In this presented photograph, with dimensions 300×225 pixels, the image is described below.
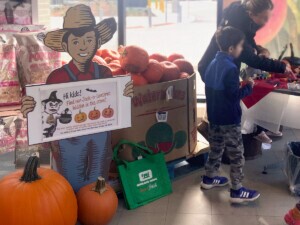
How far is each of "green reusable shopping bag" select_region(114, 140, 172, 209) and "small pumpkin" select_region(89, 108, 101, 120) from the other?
335mm

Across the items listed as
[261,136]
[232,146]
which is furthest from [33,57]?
[261,136]

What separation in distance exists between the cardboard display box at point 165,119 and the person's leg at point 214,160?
26 centimetres

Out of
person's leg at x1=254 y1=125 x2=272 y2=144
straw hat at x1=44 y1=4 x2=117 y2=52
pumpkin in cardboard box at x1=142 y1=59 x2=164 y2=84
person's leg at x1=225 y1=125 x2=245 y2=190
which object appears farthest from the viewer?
person's leg at x1=254 y1=125 x2=272 y2=144

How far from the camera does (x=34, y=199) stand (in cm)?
208

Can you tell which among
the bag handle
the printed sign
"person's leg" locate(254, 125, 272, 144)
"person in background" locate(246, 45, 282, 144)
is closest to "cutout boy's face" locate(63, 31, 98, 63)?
the printed sign

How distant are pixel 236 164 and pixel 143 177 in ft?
1.95

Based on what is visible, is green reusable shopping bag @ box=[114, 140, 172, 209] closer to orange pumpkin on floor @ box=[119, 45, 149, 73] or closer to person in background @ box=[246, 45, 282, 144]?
orange pumpkin on floor @ box=[119, 45, 149, 73]

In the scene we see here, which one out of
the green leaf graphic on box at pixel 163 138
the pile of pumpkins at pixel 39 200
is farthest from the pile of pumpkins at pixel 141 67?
the pile of pumpkins at pixel 39 200

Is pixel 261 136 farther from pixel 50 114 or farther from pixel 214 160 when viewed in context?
pixel 50 114

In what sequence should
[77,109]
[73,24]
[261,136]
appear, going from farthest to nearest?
1. [261,136]
2. [77,109]
3. [73,24]

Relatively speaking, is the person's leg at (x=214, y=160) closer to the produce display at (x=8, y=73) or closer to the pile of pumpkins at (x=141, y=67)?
the pile of pumpkins at (x=141, y=67)

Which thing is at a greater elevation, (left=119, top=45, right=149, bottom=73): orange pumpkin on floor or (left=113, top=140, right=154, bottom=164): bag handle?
(left=119, top=45, right=149, bottom=73): orange pumpkin on floor

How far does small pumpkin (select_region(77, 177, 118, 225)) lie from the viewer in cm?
233

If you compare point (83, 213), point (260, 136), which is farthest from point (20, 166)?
point (260, 136)
